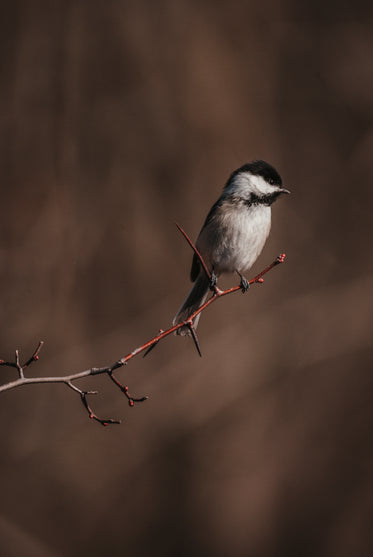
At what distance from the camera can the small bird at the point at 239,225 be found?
243 centimetres

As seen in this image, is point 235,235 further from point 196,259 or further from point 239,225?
point 196,259

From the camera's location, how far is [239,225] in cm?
241

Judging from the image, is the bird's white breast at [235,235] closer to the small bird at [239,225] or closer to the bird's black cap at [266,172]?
the small bird at [239,225]

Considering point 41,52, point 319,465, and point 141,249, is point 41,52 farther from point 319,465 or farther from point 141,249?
point 319,465

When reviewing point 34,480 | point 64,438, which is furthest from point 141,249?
point 34,480

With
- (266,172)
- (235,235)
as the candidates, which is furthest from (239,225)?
(266,172)

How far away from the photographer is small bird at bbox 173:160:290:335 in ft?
7.96

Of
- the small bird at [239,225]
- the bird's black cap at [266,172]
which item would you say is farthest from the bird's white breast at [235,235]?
the bird's black cap at [266,172]

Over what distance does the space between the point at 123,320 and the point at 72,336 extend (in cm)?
44

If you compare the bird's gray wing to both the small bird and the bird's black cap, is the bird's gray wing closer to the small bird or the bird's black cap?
the small bird

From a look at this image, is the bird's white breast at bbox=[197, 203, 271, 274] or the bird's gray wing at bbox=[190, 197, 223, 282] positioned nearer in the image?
the bird's white breast at bbox=[197, 203, 271, 274]

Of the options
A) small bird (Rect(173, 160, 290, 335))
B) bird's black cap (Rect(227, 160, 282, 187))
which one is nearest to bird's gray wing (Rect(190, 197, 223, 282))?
small bird (Rect(173, 160, 290, 335))

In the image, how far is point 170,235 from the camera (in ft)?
14.9

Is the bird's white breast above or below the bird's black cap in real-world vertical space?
below
